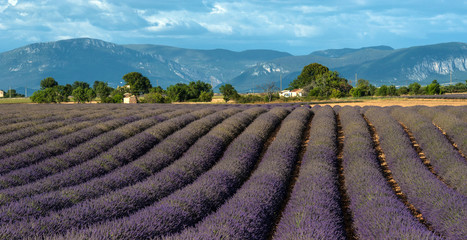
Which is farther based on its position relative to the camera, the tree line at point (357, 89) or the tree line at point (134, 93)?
the tree line at point (134, 93)

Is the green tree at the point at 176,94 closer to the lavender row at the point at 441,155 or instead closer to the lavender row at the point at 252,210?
the lavender row at the point at 441,155

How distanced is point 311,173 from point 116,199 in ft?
11.7

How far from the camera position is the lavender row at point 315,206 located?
4168 mm

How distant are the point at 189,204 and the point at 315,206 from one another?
5.63ft

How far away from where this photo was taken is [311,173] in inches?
274

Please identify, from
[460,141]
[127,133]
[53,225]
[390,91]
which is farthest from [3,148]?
[390,91]

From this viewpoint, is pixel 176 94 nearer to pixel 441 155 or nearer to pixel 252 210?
pixel 441 155

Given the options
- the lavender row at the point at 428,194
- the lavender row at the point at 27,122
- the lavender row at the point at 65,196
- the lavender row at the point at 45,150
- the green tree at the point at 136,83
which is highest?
the green tree at the point at 136,83

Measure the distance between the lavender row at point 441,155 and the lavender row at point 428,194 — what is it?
34cm

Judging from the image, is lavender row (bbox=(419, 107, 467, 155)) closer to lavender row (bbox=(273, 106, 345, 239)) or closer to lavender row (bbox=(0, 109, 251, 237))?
lavender row (bbox=(273, 106, 345, 239))

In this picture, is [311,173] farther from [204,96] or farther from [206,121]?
[204,96]

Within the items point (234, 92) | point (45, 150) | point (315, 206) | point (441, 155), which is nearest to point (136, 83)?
point (234, 92)

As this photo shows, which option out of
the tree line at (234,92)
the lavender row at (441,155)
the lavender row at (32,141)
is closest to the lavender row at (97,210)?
the lavender row at (32,141)

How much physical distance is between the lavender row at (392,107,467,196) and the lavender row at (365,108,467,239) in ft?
1.12
